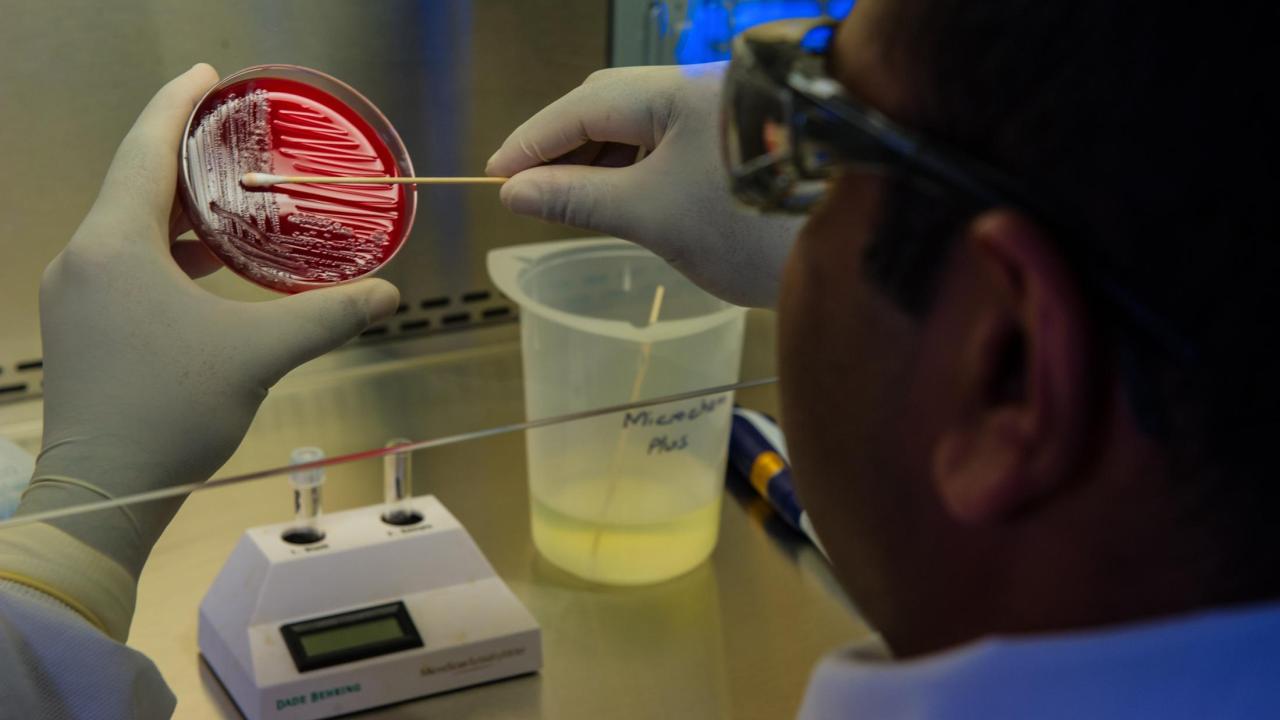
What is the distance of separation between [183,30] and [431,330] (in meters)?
0.40

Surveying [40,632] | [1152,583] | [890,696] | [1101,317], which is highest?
[1101,317]

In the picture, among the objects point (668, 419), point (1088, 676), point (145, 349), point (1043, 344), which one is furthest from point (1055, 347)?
point (668, 419)

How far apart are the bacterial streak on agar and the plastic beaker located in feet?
0.82

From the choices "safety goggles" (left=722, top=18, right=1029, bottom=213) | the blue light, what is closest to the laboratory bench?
the blue light

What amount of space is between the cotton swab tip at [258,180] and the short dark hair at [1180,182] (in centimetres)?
59

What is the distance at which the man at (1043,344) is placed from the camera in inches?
21.0

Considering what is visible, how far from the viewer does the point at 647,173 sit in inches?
42.4

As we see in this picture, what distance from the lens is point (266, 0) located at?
1.02 m

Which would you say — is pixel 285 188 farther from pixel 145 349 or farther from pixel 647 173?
pixel 647 173

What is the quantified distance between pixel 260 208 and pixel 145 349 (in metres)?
0.14

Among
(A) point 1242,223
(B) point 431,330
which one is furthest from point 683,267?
(A) point 1242,223

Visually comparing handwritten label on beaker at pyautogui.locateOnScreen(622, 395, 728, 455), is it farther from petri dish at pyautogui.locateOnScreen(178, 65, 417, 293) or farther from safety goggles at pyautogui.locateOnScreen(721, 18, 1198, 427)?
safety goggles at pyautogui.locateOnScreen(721, 18, 1198, 427)

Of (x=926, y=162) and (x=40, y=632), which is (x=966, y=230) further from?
(x=40, y=632)

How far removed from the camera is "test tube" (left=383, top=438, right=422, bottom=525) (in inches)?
49.5
